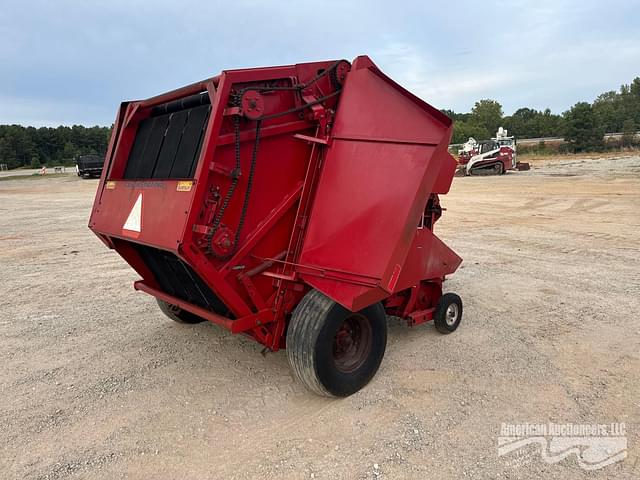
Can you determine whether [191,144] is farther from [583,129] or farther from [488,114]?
[488,114]

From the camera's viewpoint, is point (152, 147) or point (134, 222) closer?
point (134, 222)

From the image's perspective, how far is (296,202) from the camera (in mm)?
3584

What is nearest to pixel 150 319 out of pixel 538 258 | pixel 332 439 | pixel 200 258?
pixel 200 258

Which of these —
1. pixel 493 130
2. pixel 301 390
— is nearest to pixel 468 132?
pixel 493 130

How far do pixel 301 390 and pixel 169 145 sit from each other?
218 centimetres

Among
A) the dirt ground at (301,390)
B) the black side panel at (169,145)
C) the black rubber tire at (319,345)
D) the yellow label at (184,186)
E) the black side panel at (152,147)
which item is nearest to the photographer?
the dirt ground at (301,390)

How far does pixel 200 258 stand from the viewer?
3.06m

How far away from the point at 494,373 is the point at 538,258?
4.65 metres

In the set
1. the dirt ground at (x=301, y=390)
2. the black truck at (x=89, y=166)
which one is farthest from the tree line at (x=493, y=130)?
the dirt ground at (x=301, y=390)

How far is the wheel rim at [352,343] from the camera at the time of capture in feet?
11.7

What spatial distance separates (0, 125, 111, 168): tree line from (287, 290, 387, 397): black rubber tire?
7529 centimetres

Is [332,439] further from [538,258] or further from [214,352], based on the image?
[538,258]

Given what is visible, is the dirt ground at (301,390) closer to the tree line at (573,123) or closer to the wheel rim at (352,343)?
the wheel rim at (352,343)

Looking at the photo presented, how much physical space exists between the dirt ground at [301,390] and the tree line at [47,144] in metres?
73.3
